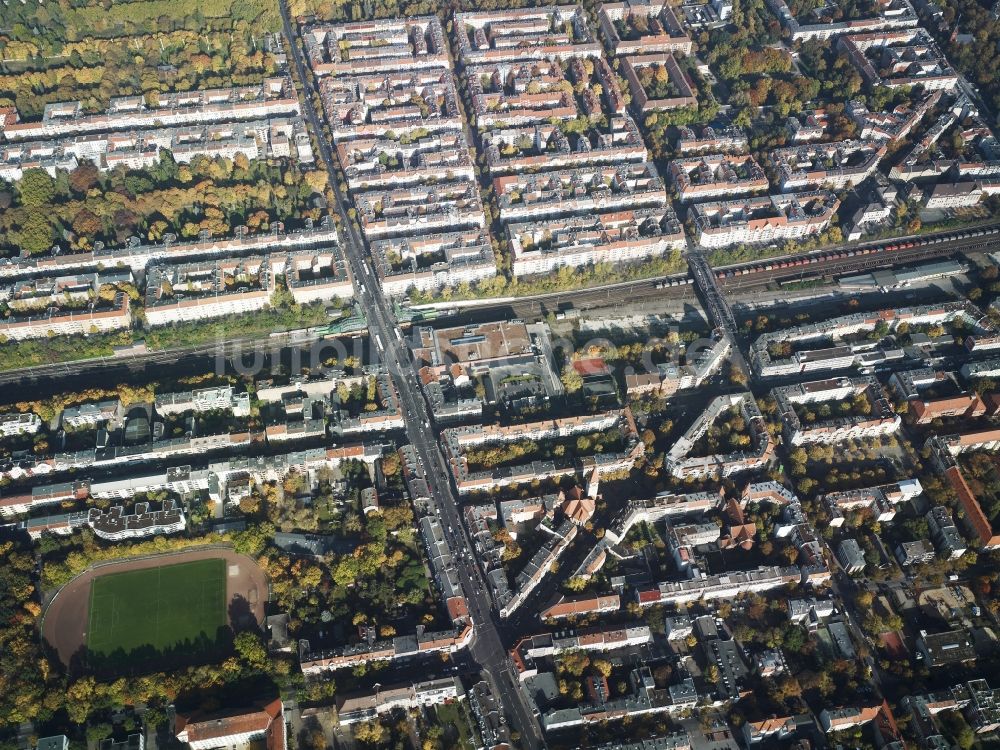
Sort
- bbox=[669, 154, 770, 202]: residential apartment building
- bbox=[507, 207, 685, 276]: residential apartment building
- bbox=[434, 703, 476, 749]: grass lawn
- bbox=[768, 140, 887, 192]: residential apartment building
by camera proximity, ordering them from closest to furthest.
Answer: bbox=[434, 703, 476, 749]: grass lawn, bbox=[507, 207, 685, 276]: residential apartment building, bbox=[669, 154, 770, 202]: residential apartment building, bbox=[768, 140, 887, 192]: residential apartment building

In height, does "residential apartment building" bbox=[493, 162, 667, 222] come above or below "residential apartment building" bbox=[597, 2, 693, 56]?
below

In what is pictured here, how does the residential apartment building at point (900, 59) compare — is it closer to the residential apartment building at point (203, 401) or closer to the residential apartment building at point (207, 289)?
the residential apartment building at point (207, 289)

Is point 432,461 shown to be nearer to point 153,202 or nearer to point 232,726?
point 232,726

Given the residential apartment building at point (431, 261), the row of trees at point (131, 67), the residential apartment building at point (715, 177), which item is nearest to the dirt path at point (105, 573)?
the residential apartment building at point (431, 261)

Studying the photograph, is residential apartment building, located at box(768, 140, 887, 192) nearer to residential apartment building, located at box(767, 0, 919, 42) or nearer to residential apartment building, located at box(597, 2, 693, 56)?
residential apartment building, located at box(767, 0, 919, 42)

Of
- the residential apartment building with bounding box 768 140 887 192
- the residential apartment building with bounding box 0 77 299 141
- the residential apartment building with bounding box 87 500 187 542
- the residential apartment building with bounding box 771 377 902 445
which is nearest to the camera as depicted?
the residential apartment building with bounding box 87 500 187 542

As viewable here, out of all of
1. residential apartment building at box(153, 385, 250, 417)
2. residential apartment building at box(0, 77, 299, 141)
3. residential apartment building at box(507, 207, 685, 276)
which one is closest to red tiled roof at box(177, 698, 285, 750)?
residential apartment building at box(153, 385, 250, 417)

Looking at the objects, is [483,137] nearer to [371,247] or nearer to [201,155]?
[371,247]

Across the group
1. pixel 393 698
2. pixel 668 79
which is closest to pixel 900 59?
pixel 668 79
